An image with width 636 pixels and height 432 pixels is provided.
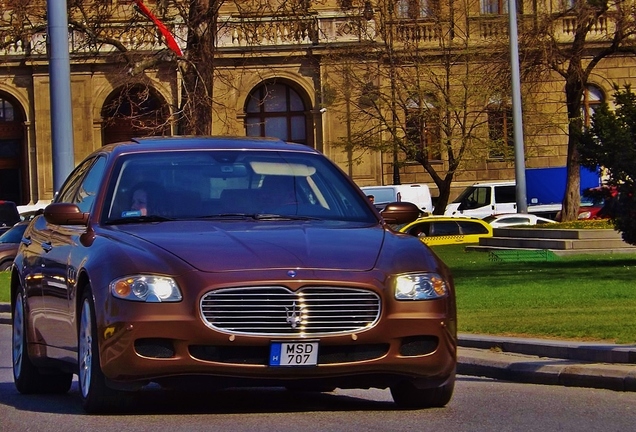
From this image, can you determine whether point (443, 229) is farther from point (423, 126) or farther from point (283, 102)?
point (283, 102)

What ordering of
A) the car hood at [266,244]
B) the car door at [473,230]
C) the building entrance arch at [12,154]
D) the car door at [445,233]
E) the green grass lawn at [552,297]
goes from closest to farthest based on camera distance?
1. the car hood at [266,244]
2. the green grass lawn at [552,297]
3. the car door at [445,233]
4. the car door at [473,230]
5. the building entrance arch at [12,154]

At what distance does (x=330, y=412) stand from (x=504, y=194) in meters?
42.1

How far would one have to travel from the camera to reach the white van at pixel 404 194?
48.2 metres

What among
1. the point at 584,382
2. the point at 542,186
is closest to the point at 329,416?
the point at 584,382

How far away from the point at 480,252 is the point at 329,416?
2450 cm

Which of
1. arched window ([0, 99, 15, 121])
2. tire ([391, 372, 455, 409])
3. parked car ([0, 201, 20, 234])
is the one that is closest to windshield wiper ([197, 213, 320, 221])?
tire ([391, 372, 455, 409])

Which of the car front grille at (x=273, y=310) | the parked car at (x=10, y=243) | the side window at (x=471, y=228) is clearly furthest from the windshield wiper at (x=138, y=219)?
the side window at (x=471, y=228)

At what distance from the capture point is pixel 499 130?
4806 centimetres

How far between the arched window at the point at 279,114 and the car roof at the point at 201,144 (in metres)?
44.6

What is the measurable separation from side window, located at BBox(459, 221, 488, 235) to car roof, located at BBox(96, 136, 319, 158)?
96.4 ft

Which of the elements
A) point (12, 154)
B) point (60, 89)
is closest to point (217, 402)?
point (60, 89)

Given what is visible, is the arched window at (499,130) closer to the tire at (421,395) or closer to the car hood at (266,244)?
the tire at (421,395)

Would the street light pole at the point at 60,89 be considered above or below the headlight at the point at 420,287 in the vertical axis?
above

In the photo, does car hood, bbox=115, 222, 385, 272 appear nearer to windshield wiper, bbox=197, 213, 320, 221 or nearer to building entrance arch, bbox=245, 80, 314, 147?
windshield wiper, bbox=197, 213, 320, 221
